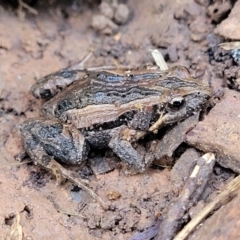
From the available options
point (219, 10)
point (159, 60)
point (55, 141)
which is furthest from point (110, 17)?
point (55, 141)

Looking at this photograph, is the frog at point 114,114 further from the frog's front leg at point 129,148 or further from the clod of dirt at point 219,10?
the clod of dirt at point 219,10

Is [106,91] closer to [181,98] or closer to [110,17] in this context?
[181,98]

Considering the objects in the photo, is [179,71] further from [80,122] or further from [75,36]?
[75,36]

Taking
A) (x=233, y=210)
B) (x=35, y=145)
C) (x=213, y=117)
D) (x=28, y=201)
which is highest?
(x=35, y=145)

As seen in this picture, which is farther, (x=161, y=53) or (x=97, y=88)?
(x=161, y=53)

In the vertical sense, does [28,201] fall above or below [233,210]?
above

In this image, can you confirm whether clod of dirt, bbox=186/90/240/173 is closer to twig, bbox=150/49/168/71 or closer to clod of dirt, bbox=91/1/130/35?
twig, bbox=150/49/168/71

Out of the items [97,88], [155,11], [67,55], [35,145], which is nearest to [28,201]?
[35,145]
